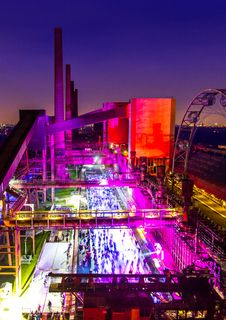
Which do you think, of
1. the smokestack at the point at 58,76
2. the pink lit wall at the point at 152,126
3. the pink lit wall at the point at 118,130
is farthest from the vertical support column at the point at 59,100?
the pink lit wall at the point at 118,130

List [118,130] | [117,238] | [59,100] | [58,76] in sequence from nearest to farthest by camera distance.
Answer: [117,238] → [58,76] → [59,100] → [118,130]

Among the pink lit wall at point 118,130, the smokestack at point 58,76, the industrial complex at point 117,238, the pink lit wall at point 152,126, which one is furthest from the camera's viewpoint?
the pink lit wall at point 118,130

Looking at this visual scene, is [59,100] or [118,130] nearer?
[59,100]

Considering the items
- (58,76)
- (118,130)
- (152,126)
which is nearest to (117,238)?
(152,126)

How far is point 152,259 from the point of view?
19.0m

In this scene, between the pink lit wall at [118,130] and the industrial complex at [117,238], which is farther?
the pink lit wall at [118,130]

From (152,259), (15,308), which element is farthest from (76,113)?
(15,308)

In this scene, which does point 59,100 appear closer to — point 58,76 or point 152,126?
point 58,76

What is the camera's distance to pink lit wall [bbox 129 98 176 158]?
3419cm

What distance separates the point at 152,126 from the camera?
114 feet

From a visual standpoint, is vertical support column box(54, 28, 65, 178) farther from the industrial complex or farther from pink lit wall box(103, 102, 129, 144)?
pink lit wall box(103, 102, 129, 144)

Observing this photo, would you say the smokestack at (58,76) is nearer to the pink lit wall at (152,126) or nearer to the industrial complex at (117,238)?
the industrial complex at (117,238)

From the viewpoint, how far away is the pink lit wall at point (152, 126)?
112ft

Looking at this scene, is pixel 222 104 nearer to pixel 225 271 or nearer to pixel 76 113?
pixel 225 271
